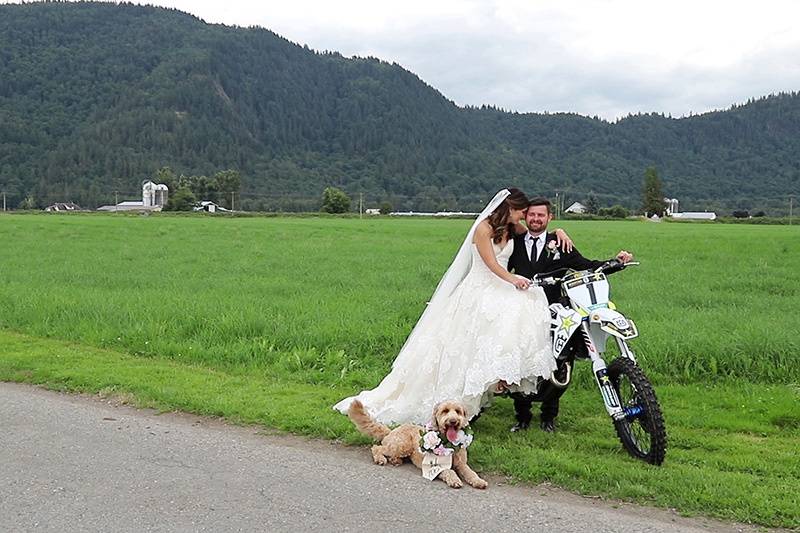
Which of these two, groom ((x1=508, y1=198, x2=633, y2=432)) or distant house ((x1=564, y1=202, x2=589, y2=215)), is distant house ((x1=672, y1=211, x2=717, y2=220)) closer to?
distant house ((x1=564, y1=202, x2=589, y2=215))

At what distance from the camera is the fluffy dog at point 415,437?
518cm

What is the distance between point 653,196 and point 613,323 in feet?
373

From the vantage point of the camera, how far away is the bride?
612 centimetres

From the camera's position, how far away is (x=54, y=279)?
54.2 ft

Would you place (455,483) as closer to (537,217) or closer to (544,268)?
(544,268)

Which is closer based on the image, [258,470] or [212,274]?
[258,470]

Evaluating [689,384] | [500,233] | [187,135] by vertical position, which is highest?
[187,135]

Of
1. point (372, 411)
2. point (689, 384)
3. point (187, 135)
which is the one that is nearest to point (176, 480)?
point (372, 411)

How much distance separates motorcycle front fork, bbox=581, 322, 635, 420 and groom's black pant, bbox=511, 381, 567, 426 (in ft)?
1.51

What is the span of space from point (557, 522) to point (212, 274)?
14380 millimetres

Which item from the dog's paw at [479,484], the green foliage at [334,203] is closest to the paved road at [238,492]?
the dog's paw at [479,484]

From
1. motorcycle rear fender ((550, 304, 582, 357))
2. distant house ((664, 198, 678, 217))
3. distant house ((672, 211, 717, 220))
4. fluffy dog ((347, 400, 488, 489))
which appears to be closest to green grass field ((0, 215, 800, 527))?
fluffy dog ((347, 400, 488, 489))

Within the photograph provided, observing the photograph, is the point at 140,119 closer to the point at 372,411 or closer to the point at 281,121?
the point at 281,121

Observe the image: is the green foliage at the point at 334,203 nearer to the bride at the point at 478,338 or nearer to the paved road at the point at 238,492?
the bride at the point at 478,338
